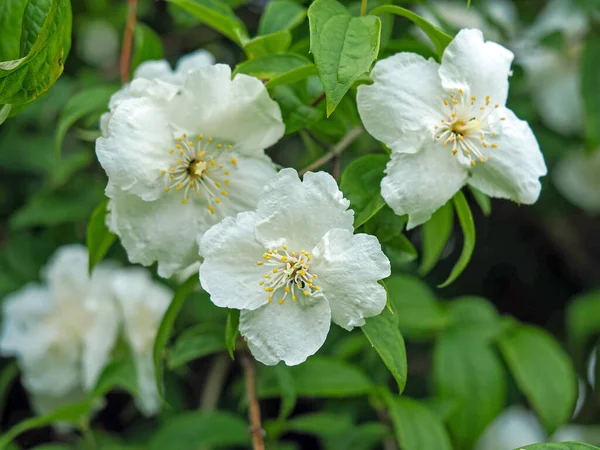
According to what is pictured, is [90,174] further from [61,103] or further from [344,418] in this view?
[344,418]

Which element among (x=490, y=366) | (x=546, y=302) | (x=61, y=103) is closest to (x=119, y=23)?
(x=61, y=103)

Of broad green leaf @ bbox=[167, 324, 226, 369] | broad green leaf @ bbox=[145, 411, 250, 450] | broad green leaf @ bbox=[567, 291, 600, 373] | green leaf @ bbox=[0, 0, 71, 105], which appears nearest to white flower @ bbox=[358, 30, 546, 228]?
green leaf @ bbox=[0, 0, 71, 105]

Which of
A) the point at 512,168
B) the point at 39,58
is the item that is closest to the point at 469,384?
the point at 512,168

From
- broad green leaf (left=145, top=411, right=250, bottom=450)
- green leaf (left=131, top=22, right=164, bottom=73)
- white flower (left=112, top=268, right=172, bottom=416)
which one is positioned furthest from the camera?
white flower (left=112, top=268, right=172, bottom=416)

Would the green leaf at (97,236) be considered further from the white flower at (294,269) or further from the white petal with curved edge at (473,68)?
the white petal with curved edge at (473,68)

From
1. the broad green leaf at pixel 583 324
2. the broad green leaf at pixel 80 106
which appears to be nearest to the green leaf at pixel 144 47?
the broad green leaf at pixel 80 106

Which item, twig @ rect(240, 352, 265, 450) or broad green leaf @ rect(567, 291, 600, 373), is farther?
broad green leaf @ rect(567, 291, 600, 373)

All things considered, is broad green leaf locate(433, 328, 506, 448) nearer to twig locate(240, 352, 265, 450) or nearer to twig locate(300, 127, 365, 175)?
twig locate(240, 352, 265, 450)
